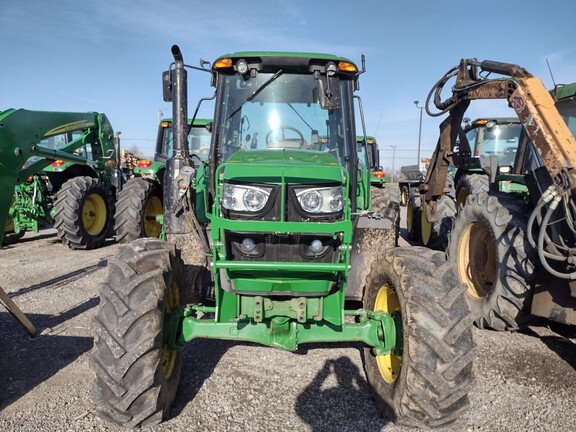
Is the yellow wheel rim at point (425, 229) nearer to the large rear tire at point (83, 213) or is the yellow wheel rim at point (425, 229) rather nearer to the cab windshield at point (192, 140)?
the cab windshield at point (192, 140)

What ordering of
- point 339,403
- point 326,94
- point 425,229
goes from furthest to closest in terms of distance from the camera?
1. point 425,229
2. point 326,94
3. point 339,403

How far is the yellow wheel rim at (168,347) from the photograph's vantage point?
2.99 meters

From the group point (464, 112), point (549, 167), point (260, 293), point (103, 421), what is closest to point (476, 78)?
point (464, 112)

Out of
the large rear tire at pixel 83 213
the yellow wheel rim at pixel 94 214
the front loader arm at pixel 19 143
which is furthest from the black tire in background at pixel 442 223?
the yellow wheel rim at pixel 94 214

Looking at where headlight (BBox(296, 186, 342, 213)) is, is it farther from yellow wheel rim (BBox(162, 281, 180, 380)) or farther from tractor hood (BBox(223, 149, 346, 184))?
yellow wheel rim (BBox(162, 281, 180, 380))

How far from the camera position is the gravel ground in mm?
2936

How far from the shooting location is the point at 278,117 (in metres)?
3.75

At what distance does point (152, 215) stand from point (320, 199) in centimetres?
619

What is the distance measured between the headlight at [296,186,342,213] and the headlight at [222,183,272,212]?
218 mm

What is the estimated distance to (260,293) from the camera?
2.95m

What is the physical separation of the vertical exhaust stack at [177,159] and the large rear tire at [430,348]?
2.10 meters

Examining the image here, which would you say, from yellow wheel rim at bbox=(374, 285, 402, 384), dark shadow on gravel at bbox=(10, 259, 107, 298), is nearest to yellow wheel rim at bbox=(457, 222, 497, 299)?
yellow wheel rim at bbox=(374, 285, 402, 384)

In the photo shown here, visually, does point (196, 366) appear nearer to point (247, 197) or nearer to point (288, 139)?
point (247, 197)

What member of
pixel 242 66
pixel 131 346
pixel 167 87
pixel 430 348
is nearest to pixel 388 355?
pixel 430 348
